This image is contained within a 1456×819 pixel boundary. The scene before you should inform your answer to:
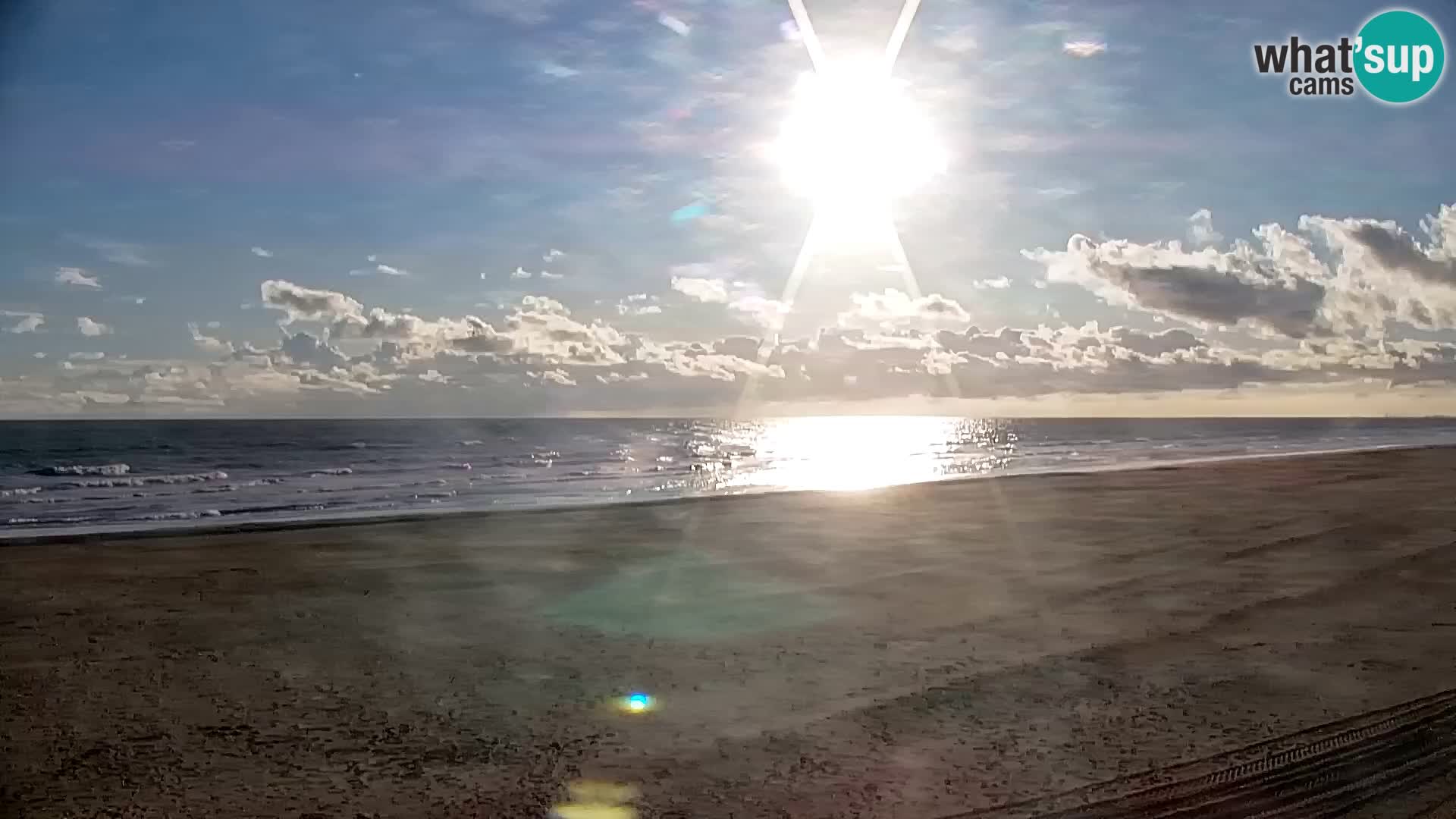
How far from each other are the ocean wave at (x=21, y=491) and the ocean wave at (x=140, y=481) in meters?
0.94

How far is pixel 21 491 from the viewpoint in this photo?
130ft

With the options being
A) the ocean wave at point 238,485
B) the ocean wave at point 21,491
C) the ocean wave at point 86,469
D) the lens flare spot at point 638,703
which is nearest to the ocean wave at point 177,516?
the ocean wave at point 238,485

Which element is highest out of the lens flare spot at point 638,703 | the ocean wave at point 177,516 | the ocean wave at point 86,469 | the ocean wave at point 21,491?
the ocean wave at point 86,469

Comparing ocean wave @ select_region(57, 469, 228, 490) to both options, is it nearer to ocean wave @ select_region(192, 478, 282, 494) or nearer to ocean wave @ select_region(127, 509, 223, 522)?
ocean wave @ select_region(192, 478, 282, 494)

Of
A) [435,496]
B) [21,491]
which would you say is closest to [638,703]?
[435,496]

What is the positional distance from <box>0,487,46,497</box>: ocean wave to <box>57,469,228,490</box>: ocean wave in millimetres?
941

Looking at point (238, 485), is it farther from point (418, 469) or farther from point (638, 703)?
point (638, 703)

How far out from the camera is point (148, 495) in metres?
36.9

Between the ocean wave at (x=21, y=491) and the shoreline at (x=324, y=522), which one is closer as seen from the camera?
the shoreline at (x=324, y=522)

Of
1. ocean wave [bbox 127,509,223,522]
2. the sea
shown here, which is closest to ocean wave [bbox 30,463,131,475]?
the sea

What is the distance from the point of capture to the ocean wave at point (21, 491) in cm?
3819

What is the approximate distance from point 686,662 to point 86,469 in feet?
172

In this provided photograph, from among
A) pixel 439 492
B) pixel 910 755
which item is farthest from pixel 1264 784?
pixel 439 492

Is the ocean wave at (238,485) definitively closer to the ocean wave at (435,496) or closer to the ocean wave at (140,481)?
the ocean wave at (140,481)
